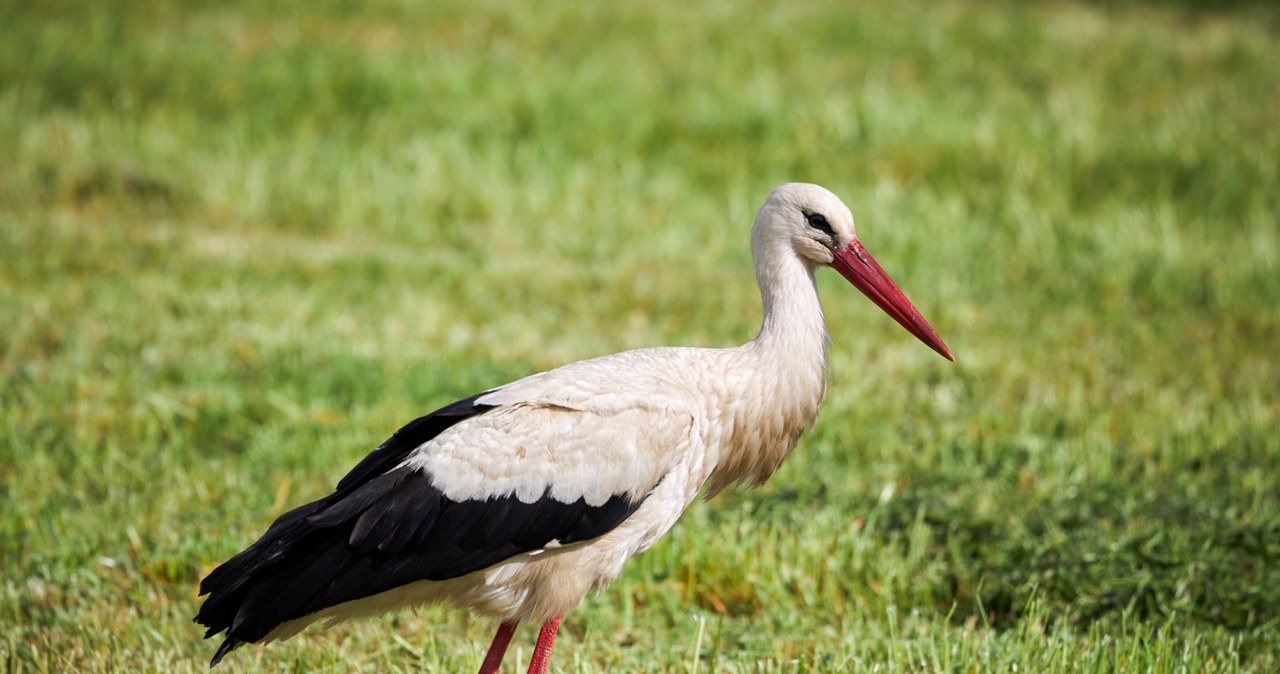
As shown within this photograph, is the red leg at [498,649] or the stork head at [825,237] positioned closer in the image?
the red leg at [498,649]

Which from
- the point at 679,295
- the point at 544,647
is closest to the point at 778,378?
the point at 544,647

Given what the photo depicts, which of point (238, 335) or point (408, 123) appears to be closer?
point (238, 335)

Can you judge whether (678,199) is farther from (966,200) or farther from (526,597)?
(526,597)

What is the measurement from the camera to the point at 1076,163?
10688 mm

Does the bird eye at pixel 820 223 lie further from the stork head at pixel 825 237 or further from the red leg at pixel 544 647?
the red leg at pixel 544 647

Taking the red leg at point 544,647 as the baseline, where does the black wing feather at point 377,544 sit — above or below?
above

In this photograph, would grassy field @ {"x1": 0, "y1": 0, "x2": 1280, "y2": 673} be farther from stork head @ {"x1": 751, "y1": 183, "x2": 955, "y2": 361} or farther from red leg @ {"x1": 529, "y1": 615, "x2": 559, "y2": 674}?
stork head @ {"x1": 751, "y1": 183, "x2": 955, "y2": 361}

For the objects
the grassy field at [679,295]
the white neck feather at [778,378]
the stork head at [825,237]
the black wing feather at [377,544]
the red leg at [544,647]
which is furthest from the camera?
the grassy field at [679,295]

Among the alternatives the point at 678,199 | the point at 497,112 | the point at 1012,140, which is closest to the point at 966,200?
the point at 1012,140

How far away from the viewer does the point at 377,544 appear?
3.55 meters

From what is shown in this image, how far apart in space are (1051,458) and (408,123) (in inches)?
268

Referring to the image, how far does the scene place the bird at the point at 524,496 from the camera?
3555 millimetres

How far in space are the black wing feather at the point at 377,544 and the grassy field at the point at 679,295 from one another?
2.10 ft

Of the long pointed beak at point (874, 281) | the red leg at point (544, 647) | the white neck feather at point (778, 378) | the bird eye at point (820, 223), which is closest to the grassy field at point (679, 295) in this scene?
the red leg at point (544, 647)
